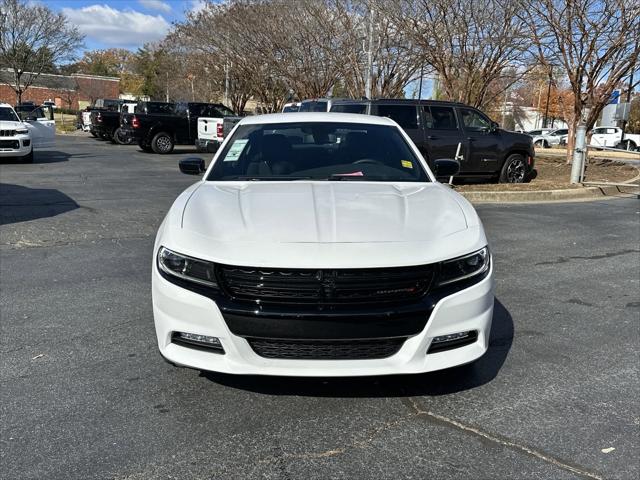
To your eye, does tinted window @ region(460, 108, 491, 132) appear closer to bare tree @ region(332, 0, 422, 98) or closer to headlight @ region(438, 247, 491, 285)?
bare tree @ region(332, 0, 422, 98)

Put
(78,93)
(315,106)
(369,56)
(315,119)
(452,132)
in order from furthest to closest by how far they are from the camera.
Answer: (78,93) < (369,56) < (315,106) < (452,132) < (315,119)

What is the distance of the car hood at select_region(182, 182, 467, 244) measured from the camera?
10.1ft

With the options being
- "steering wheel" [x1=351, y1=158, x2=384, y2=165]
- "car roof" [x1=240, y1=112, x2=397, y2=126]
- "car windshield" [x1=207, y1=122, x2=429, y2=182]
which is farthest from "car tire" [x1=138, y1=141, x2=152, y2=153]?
"steering wheel" [x1=351, y1=158, x2=384, y2=165]

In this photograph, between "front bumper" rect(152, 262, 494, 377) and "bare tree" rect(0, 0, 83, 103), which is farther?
"bare tree" rect(0, 0, 83, 103)

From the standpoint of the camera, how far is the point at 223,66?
102ft

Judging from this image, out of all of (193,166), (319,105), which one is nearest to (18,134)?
(319,105)

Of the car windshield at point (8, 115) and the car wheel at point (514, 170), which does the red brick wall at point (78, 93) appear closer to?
the car windshield at point (8, 115)

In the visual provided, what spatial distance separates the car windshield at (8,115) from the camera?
1620cm

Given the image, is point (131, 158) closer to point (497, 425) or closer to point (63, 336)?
point (63, 336)

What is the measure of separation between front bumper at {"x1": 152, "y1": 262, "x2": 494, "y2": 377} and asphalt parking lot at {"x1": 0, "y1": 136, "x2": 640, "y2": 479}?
327mm

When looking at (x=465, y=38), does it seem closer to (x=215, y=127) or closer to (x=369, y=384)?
(x=215, y=127)

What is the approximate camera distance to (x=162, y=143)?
21.7 meters

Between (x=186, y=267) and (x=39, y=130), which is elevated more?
(x=39, y=130)

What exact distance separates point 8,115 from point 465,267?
16734 millimetres
